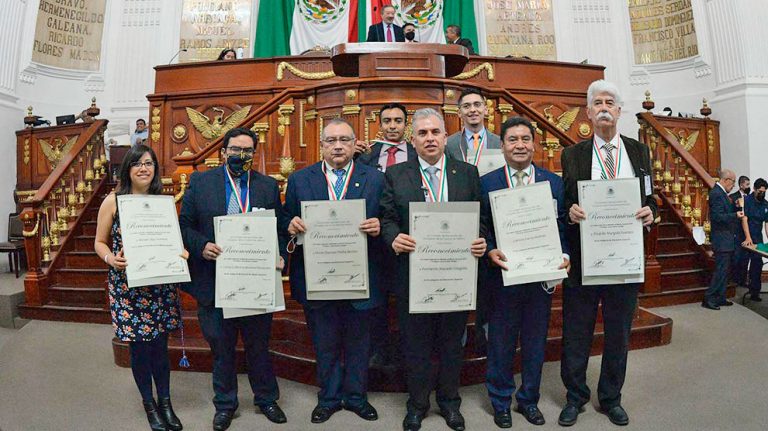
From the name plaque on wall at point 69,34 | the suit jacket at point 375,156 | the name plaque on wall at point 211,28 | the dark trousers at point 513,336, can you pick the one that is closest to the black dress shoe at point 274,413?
the dark trousers at point 513,336

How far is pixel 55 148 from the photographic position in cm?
920

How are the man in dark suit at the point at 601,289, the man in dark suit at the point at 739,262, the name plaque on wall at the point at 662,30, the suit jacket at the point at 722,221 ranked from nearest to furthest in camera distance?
the man in dark suit at the point at 601,289 → the suit jacket at the point at 722,221 → the man in dark suit at the point at 739,262 → the name plaque on wall at the point at 662,30

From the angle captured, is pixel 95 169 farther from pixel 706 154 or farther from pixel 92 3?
pixel 706 154

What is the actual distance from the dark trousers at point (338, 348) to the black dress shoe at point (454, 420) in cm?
46

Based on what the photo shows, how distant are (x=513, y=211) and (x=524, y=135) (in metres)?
0.40

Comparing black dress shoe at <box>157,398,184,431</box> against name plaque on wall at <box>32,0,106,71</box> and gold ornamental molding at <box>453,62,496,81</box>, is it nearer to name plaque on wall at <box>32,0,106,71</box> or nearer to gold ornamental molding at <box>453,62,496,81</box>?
gold ornamental molding at <box>453,62,496,81</box>

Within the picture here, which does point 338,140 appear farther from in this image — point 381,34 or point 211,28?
point 211,28

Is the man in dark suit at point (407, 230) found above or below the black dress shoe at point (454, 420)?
above

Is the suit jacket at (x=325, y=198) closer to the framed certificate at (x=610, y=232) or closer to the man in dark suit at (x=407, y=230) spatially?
the man in dark suit at (x=407, y=230)

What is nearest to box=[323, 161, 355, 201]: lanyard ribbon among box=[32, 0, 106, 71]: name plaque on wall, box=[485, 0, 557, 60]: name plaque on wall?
box=[485, 0, 557, 60]: name plaque on wall

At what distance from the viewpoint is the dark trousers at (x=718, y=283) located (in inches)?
237

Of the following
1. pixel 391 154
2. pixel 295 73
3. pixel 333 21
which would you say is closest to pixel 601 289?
pixel 391 154

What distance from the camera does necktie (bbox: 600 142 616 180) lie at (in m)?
3.01

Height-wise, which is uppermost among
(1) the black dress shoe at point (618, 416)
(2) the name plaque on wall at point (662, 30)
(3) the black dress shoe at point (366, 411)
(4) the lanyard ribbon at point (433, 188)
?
(2) the name plaque on wall at point (662, 30)
